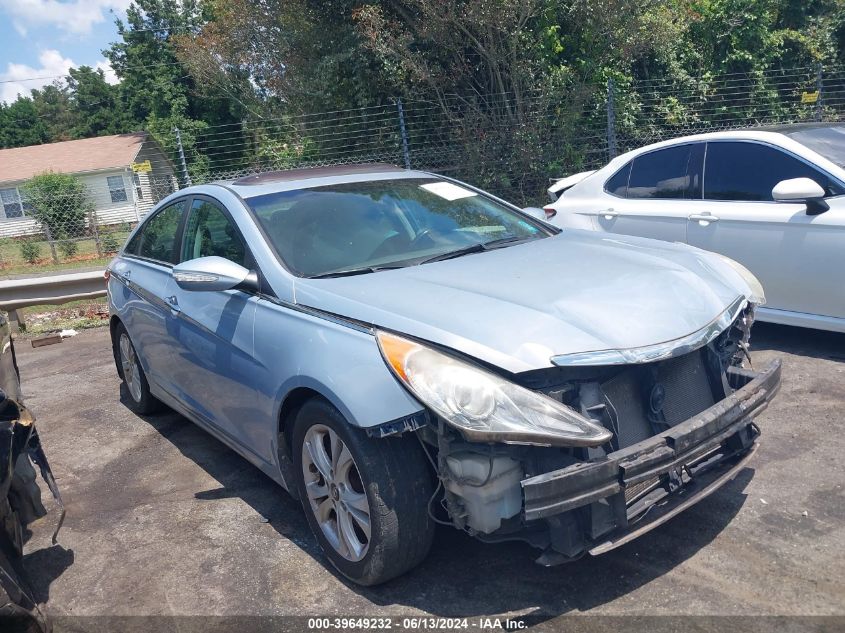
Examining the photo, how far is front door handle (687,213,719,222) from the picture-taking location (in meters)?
5.80

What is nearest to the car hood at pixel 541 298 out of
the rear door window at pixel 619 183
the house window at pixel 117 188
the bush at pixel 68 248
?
the rear door window at pixel 619 183

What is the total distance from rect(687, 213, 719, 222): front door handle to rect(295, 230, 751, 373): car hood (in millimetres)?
2088

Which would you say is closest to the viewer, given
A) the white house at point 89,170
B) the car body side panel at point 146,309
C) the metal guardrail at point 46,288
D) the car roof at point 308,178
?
the car roof at point 308,178

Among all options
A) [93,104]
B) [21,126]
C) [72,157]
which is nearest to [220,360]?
[72,157]

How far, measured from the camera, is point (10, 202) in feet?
124

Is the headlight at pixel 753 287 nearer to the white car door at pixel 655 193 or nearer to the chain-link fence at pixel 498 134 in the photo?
the white car door at pixel 655 193

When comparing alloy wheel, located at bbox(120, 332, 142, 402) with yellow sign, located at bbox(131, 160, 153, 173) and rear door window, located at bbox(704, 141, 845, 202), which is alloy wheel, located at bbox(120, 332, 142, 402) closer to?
rear door window, located at bbox(704, 141, 845, 202)

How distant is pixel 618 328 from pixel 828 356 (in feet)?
10.7

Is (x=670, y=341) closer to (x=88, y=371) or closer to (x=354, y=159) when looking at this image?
(x=88, y=371)

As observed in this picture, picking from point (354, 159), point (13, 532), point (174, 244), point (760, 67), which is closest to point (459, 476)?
point (13, 532)

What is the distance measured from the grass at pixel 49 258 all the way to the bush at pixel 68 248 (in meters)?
0.05

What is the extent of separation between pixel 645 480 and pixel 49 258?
22.4 m

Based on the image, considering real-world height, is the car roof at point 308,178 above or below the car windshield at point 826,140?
above

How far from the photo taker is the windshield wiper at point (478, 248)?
3.79 m
